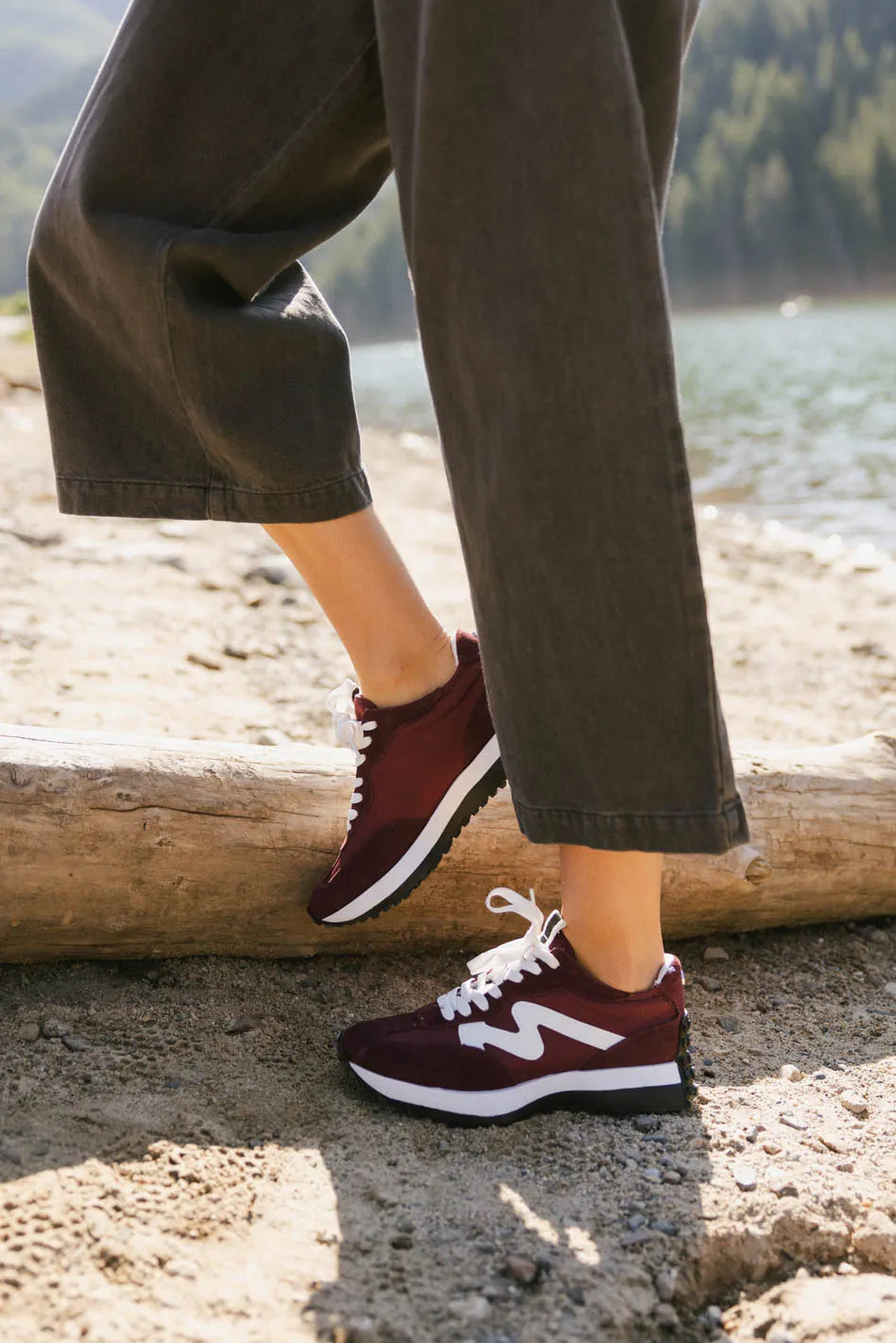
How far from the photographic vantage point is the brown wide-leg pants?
3.42ft

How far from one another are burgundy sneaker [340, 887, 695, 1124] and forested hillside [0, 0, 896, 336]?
53.7 m

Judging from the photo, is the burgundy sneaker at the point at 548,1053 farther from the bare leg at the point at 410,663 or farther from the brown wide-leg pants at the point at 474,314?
the brown wide-leg pants at the point at 474,314

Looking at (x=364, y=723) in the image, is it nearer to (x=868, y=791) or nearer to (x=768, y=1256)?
(x=768, y=1256)

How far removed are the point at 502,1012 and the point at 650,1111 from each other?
0.70 feet

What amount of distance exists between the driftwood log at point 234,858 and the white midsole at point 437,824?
0.22 meters

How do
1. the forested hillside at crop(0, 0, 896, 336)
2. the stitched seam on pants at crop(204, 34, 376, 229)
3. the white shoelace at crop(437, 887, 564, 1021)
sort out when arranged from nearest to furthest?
the stitched seam on pants at crop(204, 34, 376, 229), the white shoelace at crop(437, 887, 564, 1021), the forested hillside at crop(0, 0, 896, 336)

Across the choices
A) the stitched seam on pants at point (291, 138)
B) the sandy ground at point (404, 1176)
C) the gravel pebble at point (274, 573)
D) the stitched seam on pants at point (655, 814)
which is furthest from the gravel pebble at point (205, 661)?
the stitched seam on pants at point (655, 814)

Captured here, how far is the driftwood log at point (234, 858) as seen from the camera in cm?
155

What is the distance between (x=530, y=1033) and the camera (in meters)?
1.36

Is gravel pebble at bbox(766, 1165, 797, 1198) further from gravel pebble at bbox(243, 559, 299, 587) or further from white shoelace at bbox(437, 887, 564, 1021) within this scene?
gravel pebble at bbox(243, 559, 299, 587)

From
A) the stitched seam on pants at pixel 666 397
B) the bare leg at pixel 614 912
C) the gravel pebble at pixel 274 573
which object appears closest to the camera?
the stitched seam on pants at pixel 666 397

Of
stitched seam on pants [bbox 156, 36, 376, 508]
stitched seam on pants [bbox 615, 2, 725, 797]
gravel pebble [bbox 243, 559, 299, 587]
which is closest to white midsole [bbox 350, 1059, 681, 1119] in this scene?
stitched seam on pants [bbox 615, 2, 725, 797]

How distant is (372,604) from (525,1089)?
0.60 m

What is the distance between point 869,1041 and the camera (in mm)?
1669
